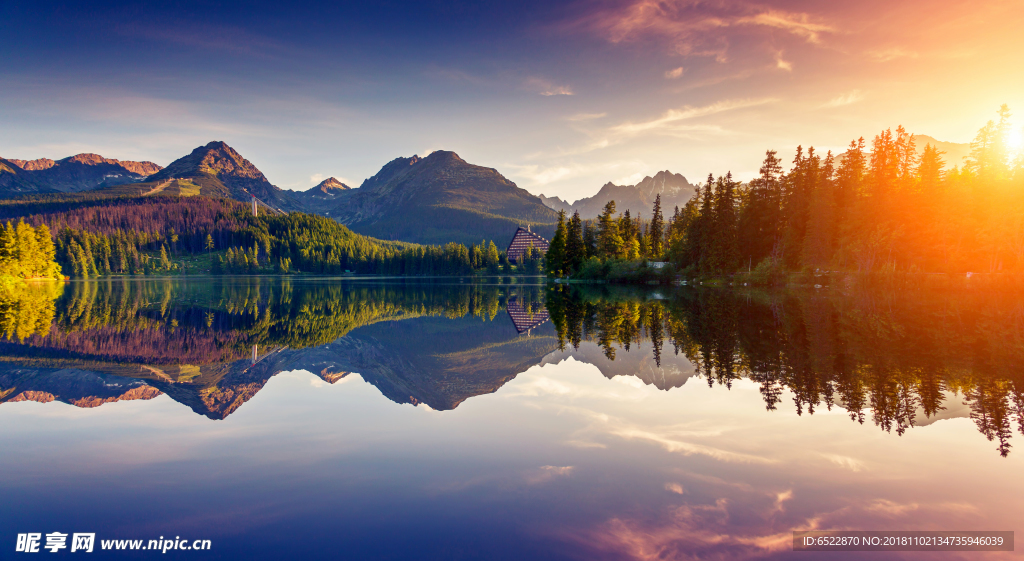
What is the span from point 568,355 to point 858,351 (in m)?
10.6

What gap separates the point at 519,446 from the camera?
932 centimetres

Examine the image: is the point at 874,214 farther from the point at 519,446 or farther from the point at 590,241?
the point at 519,446

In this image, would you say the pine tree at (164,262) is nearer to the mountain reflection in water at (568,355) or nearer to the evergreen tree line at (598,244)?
the evergreen tree line at (598,244)

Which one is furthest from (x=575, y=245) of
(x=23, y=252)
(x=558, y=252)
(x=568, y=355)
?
(x=23, y=252)

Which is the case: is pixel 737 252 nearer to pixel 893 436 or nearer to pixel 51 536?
pixel 893 436

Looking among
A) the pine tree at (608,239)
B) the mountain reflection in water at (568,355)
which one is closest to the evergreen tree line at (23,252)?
the mountain reflection in water at (568,355)

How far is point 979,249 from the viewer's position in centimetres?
5453

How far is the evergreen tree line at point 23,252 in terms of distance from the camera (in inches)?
→ 3450

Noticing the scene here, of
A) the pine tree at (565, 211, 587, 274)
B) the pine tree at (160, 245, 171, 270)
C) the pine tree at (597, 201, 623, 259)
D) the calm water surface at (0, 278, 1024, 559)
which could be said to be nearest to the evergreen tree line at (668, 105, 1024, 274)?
the pine tree at (597, 201, 623, 259)

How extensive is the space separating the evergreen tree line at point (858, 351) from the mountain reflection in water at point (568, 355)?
68 millimetres

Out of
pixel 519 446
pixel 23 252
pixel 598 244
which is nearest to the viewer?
pixel 519 446

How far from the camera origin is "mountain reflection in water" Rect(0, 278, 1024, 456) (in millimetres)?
12516

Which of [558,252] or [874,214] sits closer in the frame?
[874,214]

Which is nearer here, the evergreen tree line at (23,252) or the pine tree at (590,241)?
the evergreen tree line at (23,252)
